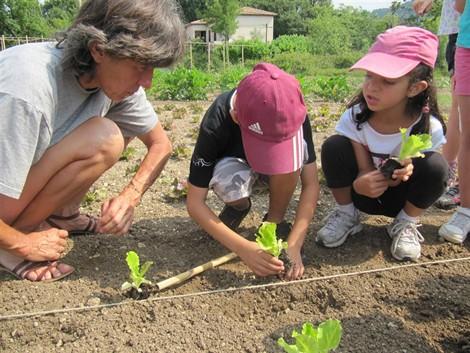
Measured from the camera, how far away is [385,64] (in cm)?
219

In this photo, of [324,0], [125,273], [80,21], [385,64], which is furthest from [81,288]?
[324,0]

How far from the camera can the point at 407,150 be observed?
216 cm

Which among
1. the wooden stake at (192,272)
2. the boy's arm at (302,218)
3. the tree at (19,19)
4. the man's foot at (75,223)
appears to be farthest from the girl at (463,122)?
the tree at (19,19)

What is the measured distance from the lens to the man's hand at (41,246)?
2.03m

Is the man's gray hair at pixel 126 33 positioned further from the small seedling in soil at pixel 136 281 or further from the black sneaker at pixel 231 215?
the black sneaker at pixel 231 215

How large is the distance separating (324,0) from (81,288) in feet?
246

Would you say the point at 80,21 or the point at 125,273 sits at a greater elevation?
the point at 80,21

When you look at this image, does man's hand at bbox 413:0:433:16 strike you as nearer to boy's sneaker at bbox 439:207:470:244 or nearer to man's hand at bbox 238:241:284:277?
boy's sneaker at bbox 439:207:470:244

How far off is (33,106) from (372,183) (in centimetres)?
151

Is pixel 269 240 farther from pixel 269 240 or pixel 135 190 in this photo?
pixel 135 190

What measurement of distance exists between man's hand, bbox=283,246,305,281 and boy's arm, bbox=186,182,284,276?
131 mm

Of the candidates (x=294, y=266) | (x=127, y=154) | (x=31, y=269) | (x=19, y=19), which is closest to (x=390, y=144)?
(x=294, y=266)

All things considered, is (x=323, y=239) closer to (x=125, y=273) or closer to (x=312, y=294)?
(x=312, y=294)

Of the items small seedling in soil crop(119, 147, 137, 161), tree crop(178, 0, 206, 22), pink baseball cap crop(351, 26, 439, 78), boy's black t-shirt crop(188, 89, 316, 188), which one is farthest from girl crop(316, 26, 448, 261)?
tree crop(178, 0, 206, 22)
